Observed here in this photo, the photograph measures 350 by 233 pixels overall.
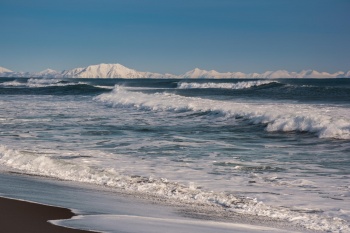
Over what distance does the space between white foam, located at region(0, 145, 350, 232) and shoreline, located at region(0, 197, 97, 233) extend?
1684 mm

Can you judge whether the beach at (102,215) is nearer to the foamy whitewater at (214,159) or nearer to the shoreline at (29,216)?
the shoreline at (29,216)

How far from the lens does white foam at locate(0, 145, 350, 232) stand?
553 centimetres

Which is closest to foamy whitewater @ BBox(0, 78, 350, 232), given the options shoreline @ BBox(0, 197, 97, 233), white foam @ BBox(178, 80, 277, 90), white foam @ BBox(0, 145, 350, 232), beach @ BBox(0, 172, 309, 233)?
white foam @ BBox(0, 145, 350, 232)

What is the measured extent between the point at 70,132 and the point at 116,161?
17.4 ft

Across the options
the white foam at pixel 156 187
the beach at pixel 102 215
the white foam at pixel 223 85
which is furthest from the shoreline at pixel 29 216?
the white foam at pixel 223 85

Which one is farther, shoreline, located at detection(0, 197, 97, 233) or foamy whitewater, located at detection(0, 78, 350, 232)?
foamy whitewater, located at detection(0, 78, 350, 232)

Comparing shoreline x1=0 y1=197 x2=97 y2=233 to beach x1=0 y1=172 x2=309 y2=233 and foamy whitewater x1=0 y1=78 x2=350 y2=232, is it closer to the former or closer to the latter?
beach x1=0 y1=172 x2=309 y2=233

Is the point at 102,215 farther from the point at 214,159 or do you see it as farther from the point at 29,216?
the point at 214,159

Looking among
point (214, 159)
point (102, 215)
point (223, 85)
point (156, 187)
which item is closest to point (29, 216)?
point (102, 215)

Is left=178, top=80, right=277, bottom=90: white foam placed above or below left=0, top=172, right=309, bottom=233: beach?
above

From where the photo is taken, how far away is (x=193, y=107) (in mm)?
23656

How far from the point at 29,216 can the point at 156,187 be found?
247 cm

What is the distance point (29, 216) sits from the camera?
17.0ft

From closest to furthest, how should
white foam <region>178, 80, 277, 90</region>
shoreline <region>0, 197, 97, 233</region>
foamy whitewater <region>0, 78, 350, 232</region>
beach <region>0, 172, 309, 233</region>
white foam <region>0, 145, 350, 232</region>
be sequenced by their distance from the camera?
shoreline <region>0, 197, 97, 233</region> → beach <region>0, 172, 309, 233</region> → white foam <region>0, 145, 350, 232</region> → foamy whitewater <region>0, 78, 350, 232</region> → white foam <region>178, 80, 277, 90</region>
